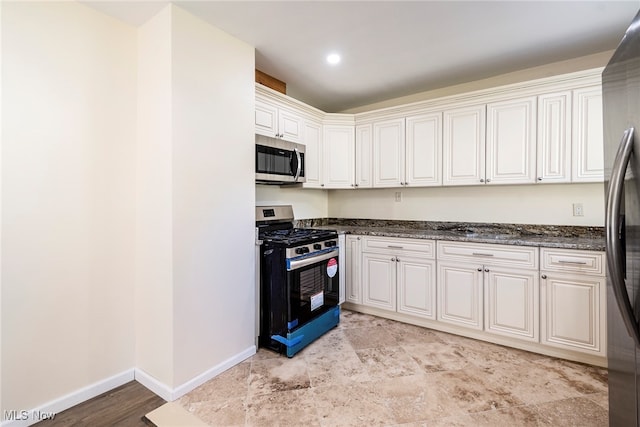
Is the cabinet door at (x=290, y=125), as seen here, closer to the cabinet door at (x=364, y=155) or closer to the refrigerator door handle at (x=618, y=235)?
the cabinet door at (x=364, y=155)

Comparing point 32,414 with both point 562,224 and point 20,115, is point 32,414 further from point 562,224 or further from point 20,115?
point 562,224

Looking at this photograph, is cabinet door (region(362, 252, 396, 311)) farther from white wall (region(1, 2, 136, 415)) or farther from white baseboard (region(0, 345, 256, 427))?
white wall (region(1, 2, 136, 415))

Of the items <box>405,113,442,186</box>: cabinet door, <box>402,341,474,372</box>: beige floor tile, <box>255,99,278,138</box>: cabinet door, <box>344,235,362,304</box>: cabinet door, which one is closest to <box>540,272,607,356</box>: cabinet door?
<box>402,341,474,372</box>: beige floor tile

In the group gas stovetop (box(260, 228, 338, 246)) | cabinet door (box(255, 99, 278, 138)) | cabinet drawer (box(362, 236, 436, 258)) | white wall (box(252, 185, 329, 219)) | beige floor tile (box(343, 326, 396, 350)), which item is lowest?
beige floor tile (box(343, 326, 396, 350))

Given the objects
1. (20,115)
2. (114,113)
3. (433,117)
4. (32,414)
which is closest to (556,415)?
(433,117)

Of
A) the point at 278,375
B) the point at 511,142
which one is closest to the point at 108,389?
the point at 278,375

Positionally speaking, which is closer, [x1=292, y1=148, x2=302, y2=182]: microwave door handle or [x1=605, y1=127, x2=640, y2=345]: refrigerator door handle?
[x1=605, y1=127, x2=640, y2=345]: refrigerator door handle

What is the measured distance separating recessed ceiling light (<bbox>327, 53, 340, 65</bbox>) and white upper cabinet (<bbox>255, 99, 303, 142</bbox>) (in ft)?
1.99

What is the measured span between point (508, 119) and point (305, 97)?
219cm

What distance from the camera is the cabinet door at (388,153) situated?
340 centimetres

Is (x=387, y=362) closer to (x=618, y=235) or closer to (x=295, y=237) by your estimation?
Result: (x=295, y=237)

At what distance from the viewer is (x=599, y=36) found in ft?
7.82

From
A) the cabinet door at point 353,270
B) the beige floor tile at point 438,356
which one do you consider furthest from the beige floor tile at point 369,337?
the cabinet door at point 353,270

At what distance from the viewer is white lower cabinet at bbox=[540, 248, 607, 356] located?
2.21m
